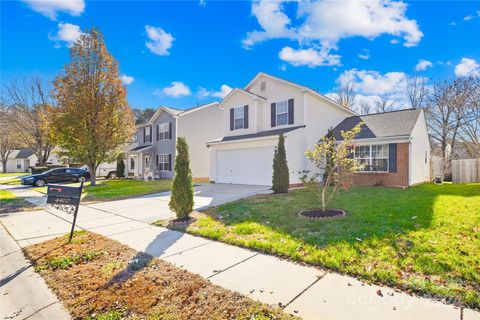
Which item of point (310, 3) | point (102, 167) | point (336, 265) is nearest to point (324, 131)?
point (310, 3)

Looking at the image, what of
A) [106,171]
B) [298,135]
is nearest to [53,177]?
[106,171]

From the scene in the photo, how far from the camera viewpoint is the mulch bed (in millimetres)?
6766

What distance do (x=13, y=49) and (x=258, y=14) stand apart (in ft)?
40.3

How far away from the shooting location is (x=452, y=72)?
21.9 m

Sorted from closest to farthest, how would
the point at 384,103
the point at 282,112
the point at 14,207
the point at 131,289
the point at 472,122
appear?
the point at 131,289 < the point at 14,207 < the point at 282,112 < the point at 472,122 < the point at 384,103

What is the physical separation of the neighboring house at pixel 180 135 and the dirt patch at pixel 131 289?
59.3 ft

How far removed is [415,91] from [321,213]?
95.5ft

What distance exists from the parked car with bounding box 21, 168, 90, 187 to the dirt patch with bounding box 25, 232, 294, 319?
17.3 m

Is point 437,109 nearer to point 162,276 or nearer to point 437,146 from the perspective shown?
point 437,146

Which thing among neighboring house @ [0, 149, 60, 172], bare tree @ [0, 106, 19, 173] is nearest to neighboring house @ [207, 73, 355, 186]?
bare tree @ [0, 106, 19, 173]

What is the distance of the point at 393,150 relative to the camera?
13328 millimetres

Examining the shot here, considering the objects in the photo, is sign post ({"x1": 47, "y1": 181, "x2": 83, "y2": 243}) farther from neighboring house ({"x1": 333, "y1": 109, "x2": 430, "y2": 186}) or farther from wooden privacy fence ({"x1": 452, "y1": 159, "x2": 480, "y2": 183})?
wooden privacy fence ({"x1": 452, "y1": 159, "x2": 480, "y2": 183})

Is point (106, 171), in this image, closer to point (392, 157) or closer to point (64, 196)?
point (64, 196)

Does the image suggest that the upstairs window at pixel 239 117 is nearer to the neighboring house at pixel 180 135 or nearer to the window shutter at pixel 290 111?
the window shutter at pixel 290 111
